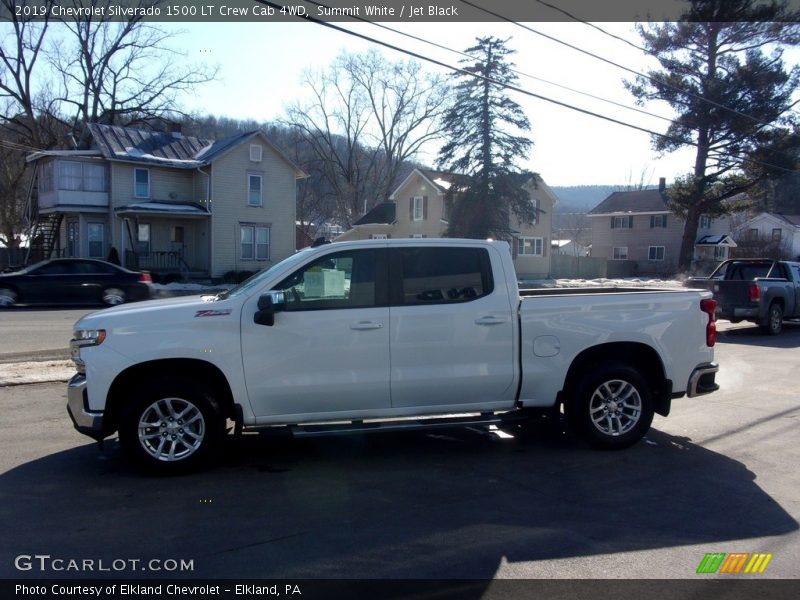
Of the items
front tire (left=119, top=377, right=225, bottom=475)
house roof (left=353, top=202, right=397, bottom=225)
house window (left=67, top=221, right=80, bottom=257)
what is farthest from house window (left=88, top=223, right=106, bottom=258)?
front tire (left=119, top=377, right=225, bottom=475)

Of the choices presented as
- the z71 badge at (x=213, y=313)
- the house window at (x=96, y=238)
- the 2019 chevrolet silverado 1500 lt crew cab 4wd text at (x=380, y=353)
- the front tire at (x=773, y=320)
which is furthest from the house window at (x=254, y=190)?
the z71 badge at (x=213, y=313)

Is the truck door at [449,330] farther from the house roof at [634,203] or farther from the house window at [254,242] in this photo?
the house roof at [634,203]

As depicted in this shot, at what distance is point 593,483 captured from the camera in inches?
231

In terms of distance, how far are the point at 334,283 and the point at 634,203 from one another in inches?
2301

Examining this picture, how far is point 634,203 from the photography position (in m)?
60.4

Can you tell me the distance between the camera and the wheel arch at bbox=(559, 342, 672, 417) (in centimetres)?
678

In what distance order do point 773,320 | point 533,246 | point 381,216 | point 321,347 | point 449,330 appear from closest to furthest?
1. point 321,347
2. point 449,330
3. point 773,320
4. point 533,246
5. point 381,216

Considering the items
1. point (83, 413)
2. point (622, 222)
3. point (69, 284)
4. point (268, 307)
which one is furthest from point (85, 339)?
point (622, 222)

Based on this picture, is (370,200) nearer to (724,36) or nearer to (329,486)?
(724,36)

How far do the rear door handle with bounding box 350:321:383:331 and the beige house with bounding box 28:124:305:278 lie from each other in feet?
105

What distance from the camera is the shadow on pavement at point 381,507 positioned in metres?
4.45

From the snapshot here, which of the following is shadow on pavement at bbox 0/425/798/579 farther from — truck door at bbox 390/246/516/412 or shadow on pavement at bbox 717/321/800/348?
shadow on pavement at bbox 717/321/800/348

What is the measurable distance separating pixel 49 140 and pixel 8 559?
50423 millimetres

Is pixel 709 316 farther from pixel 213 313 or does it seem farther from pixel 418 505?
pixel 213 313
